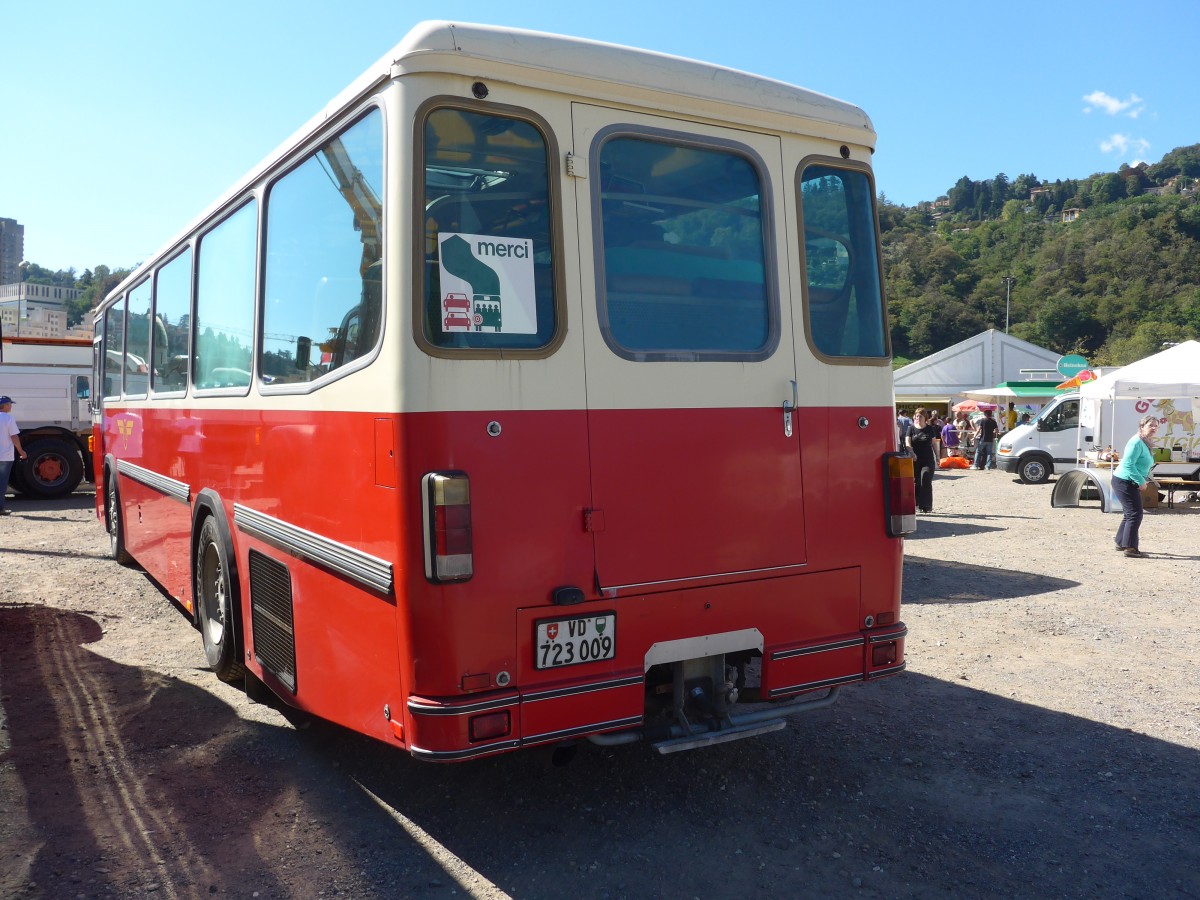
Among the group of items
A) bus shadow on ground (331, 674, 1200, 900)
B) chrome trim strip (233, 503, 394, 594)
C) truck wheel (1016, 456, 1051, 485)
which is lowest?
bus shadow on ground (331, 674, 1200, 900)

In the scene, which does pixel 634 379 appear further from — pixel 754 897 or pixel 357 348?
pixel 754 897

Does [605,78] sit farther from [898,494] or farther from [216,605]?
[216,605]

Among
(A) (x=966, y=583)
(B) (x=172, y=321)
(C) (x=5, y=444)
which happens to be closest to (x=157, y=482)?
(B) (x=172, y=321)

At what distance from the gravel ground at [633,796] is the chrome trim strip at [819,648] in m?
0.70

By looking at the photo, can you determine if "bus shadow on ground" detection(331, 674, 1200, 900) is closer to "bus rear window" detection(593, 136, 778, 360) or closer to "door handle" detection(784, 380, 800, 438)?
"door handle" detection(784, 380, 800, 438)

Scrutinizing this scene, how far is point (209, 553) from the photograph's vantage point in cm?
577

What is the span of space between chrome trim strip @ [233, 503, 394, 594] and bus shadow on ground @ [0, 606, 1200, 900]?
43.6 inches

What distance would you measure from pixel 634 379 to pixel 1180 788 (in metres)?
3.28

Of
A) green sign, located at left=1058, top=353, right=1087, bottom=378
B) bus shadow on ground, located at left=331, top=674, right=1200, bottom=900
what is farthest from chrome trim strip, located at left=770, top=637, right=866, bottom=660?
green sign, located at left=1058, top=353, right=1087, bottom=378

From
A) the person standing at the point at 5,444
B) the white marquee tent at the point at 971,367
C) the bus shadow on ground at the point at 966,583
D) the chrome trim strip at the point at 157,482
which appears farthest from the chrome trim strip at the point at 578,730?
the white marquee tent at the point at 971,367

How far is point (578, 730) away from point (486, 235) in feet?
6.11

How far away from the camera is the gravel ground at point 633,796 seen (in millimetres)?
3613

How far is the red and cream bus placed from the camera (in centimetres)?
338

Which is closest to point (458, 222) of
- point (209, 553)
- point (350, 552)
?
point (350, 552)
